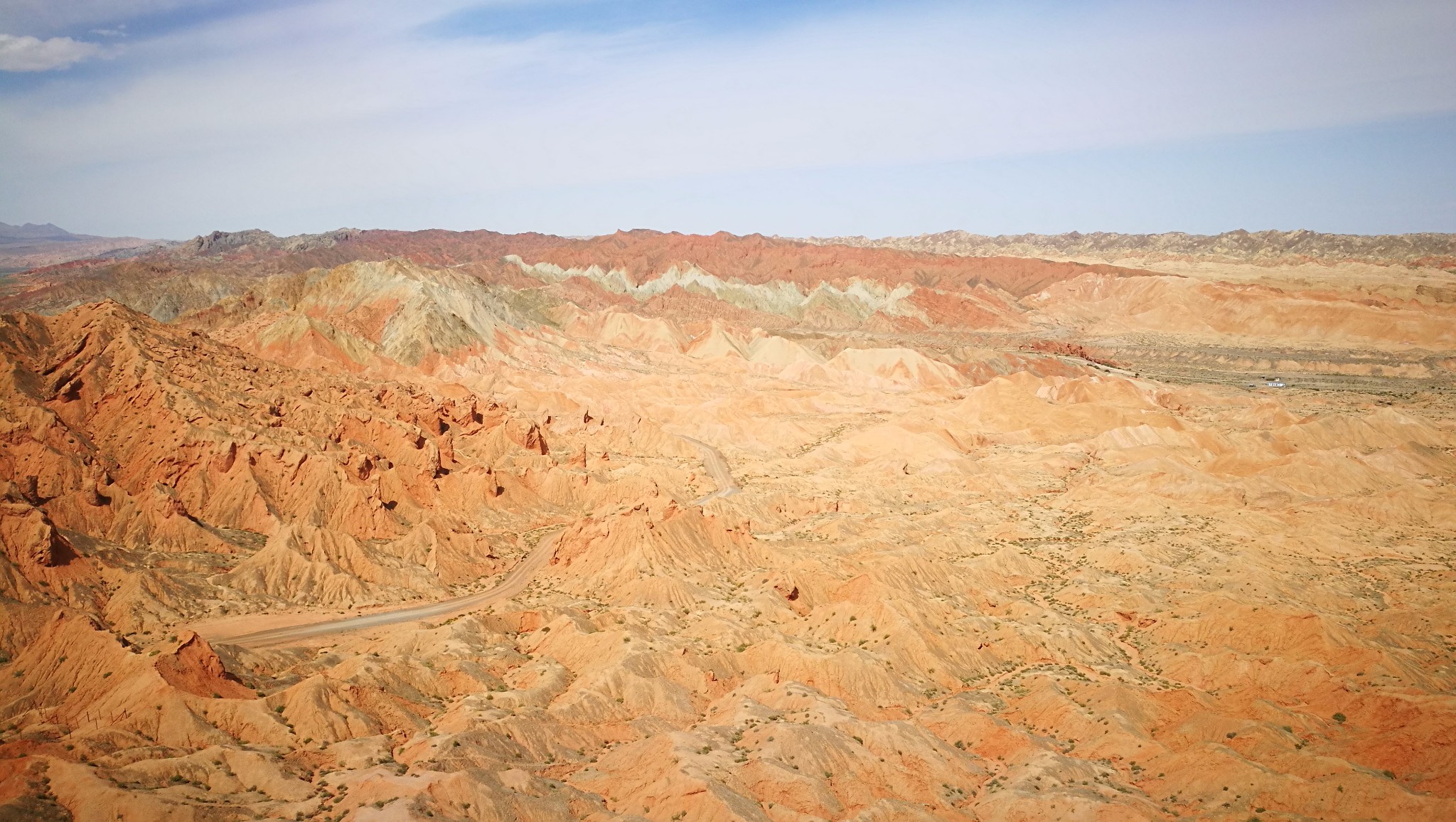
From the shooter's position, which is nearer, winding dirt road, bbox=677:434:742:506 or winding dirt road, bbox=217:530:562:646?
winding dirt road, bbox=217:530:562:646

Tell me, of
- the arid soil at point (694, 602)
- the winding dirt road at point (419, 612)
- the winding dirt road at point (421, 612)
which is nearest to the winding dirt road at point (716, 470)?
the arid soil at point (694, 602)

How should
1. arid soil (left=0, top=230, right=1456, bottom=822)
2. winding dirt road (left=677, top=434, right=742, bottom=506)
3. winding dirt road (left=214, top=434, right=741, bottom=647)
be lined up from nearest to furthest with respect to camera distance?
arid soil (left=0, top=230, right=1456, bottom=822) → winding dirt road (left=214, top=434, right=741, bottom=647) → winding dirt road (left=677, top=434, right=742, bottom=506)

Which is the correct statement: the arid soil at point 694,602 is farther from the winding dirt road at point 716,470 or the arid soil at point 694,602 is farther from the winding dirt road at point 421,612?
the winding dirt road at point 716,470

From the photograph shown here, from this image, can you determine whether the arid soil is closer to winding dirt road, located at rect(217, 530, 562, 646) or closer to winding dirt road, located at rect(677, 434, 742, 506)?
winding dirt road, located at rect(217, 530, 562, 646)

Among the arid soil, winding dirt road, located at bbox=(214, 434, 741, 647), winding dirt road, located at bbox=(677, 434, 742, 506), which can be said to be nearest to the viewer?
the arid soil

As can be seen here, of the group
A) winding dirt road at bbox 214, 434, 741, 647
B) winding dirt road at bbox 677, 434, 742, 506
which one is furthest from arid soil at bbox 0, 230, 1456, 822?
winding dirt road at bbox 677, 434, 742, 506

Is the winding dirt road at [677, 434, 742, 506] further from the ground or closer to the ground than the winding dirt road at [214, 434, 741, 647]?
further from the ground
